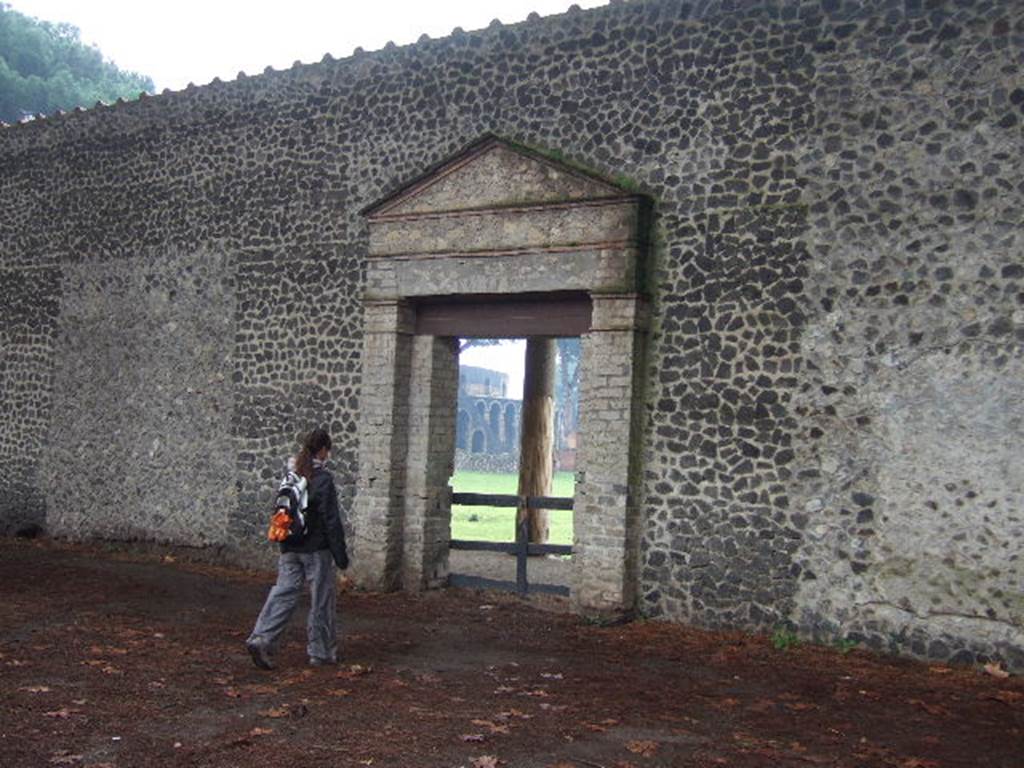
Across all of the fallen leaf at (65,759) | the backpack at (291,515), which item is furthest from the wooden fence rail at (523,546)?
the fallen leaf at (65,759)

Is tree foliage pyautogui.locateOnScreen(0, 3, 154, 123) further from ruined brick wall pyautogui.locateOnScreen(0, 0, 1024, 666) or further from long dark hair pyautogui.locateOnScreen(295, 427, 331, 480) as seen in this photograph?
long dark hair pyautogui.locateOnScreen(295, 427, 331, 480)

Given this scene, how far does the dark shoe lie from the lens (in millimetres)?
7285

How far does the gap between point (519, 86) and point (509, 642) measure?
5.62m

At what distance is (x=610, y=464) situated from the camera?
956 centimetres

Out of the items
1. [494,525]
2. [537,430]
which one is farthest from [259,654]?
[494,525]

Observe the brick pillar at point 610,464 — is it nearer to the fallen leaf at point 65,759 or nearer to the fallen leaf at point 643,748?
the fallen leaf at point 643,748

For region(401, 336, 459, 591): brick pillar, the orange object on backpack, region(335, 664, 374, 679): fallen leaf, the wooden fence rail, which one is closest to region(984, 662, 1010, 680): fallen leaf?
the wooden fence rail

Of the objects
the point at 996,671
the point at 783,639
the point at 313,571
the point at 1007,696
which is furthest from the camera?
the point at 783,639

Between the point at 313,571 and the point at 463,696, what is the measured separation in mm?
1474

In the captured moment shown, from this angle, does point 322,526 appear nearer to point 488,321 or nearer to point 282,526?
point 282,526

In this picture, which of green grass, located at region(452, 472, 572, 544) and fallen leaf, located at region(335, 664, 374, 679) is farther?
green grass, located at region(452, 472, 572, 544)

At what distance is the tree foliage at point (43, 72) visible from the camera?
2819 cm

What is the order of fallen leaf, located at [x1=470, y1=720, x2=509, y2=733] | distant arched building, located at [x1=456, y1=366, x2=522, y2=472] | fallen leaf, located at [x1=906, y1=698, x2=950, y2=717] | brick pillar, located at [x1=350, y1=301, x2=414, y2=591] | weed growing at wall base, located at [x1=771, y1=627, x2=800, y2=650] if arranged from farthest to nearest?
1. distant arched building, located at [x1=456, y1=366, x2=522, y2=472]
2. brick pillar, located at [x1=350, y1=301, x2=414, y2=591]
3. weed growing at wall base, located at [x1=771, y1=627, x2=800, y2=650]
4. fallen leaf, located at [x1=906, y1=698, x2=950, y2=717]
5. fallen leaf, located at [x1=470, y1=720, x2=509, y2=733]

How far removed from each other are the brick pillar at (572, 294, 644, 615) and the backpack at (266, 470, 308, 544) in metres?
3.21
